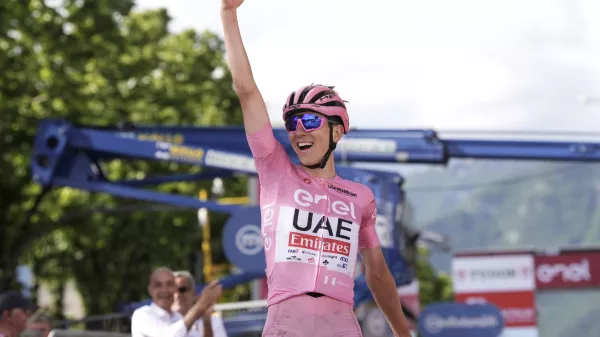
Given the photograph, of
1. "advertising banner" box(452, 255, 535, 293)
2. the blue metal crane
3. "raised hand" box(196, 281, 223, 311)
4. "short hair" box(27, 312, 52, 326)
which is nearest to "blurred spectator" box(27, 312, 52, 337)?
"short hair" box(27, 312, 52, 326)

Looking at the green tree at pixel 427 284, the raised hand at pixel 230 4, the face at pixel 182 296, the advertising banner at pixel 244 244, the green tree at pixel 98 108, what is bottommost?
the face at pixel 182 296

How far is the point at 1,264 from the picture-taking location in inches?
1086

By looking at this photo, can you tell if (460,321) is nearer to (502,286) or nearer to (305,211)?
(305,211)

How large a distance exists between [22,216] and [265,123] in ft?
78.3

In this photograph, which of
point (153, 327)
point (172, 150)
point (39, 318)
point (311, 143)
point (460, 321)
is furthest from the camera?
point (460, 321)

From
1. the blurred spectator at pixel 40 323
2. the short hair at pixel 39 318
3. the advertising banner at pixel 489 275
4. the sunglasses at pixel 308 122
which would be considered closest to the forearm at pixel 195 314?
the blurred spectator at pixel 40 323

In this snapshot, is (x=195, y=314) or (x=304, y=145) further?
(x=195, y=314)

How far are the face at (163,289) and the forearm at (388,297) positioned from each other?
148 inches

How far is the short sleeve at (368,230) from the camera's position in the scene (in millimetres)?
5488

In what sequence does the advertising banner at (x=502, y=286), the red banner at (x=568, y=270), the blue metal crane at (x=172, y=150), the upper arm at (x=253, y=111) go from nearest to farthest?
the upper arm at (x=253, y=111)
the blue metal crane at (x=172, y=150)
the advertising banner at (x=502, y=286)
the red banner at (x=568, y=270)

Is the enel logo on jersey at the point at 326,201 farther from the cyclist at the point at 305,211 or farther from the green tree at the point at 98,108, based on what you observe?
the green tree at the point at 98,108

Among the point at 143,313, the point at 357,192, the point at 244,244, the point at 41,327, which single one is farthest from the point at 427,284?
the point at 357,192

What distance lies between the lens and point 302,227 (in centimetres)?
523

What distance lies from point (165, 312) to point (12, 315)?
1071 millimetres
